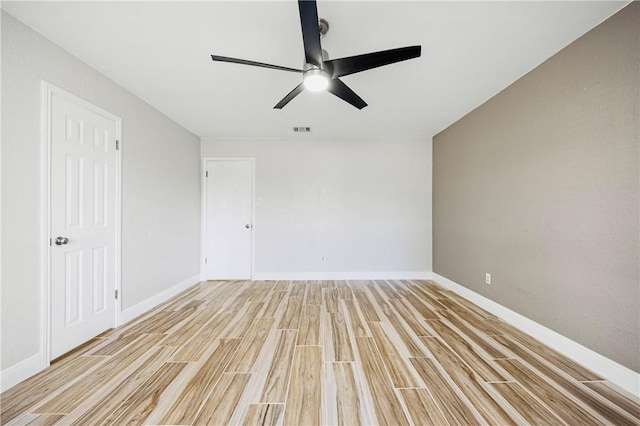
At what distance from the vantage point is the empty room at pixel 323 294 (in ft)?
4.94

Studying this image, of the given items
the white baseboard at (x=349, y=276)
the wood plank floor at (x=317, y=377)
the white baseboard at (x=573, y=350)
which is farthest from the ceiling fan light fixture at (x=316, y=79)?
the white baseboard at (x=349, y=276)

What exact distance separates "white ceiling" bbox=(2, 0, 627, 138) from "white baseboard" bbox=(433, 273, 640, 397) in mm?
2371

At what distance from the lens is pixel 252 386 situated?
157 centimetres

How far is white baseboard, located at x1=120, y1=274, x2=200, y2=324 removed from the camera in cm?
255

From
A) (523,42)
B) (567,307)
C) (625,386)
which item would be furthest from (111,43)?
(625,386)

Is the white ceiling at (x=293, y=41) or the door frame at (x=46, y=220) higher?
the white ceiling at (x=293, y=41)

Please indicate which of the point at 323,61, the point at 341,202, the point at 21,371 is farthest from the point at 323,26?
the point at 21,371

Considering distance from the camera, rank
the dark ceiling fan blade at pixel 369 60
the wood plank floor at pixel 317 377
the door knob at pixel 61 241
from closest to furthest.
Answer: the wood plank floor at pixel 317 377 < the dark ceiling fan blade at pixel 369 60 < the door knob at pixel 61 241

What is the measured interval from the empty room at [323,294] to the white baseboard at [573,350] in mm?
17

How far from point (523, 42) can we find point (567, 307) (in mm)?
2145

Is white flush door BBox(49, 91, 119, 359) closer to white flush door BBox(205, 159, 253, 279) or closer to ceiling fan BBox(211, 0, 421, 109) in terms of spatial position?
ceiling fan BBox(211, 0, 421, 109)

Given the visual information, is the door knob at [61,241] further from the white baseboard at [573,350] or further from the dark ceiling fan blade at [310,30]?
the white baseboard at [573,350]

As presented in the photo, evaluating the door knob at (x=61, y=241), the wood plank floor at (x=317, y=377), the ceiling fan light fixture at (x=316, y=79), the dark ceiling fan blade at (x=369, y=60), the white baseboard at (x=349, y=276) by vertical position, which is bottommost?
the wood plank floor at (x=317, y=377)

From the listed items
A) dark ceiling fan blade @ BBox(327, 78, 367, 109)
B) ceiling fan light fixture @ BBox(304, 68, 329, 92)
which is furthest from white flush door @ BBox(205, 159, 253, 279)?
ceiling fan light fixture @ BBox(304, 68, 329, 92)
